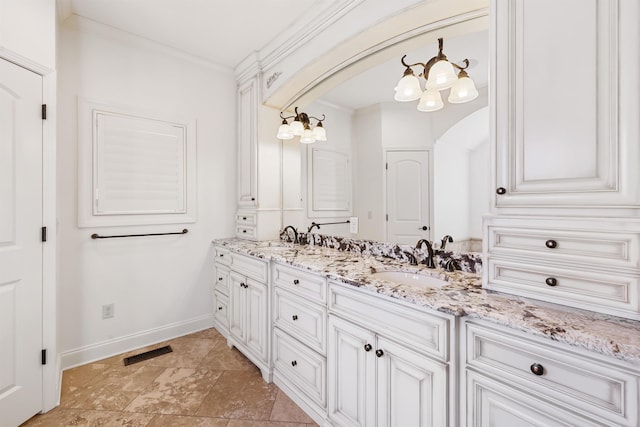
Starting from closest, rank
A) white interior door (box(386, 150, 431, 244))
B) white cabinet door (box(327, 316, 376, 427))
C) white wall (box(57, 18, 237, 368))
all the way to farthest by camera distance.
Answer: white cabinet door (box(327, 316, 376, 427)) < white interior door (box(386, 150, 431, 244)) < white wall (box(57, 18, 237, 368))

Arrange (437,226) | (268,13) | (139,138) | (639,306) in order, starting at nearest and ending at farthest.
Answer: (639,306)
(437,226)
(268,13)
(139,138)

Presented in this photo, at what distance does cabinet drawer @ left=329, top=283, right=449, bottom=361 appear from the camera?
105 cm

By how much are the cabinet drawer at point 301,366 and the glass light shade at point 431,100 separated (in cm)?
156

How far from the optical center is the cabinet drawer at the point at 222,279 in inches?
103

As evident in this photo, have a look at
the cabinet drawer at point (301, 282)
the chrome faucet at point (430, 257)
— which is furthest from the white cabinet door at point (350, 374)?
the chrome faucet at point (430, 257)

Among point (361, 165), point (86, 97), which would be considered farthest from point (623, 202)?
point (86, 97)

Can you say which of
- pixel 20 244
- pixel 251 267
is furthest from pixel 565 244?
pixel 20 244

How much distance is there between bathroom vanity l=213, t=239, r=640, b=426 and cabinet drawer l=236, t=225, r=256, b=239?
827 mm

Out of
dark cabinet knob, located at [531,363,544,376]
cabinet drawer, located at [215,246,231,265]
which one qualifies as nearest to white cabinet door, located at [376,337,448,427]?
dark cabinet knob, located at [531,363,544,376]

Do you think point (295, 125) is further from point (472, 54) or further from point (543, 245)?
point (543, 245)

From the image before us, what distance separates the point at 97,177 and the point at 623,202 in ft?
10.0

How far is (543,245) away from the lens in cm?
103

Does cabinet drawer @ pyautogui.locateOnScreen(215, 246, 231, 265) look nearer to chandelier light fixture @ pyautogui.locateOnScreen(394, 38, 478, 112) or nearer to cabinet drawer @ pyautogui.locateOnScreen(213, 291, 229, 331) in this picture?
cabinet drawer @ pyautogui.locateOnScreen(213, 291, 229, 331)

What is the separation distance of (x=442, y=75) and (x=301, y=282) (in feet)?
4.54
